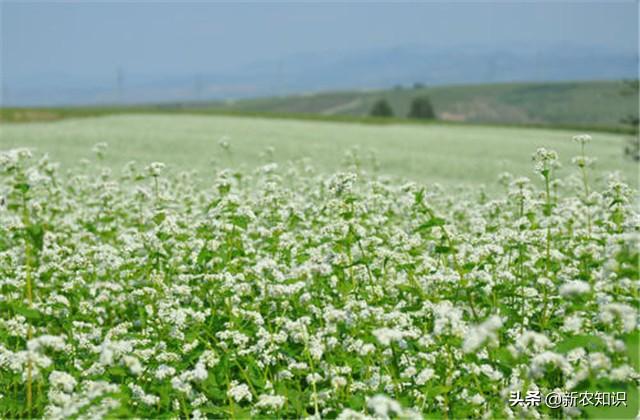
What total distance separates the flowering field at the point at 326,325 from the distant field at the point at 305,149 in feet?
47.8

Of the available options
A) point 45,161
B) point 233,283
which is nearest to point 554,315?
point 233,283

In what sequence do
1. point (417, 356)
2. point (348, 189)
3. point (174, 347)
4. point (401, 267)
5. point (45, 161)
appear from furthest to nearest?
point (45, 161) → point (348, 189) → point (401, 267) → point (174, 347) → point (417, 356)

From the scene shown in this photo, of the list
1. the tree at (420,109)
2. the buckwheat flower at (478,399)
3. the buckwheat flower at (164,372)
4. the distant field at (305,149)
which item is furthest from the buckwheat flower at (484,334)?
the tree at (420,109)

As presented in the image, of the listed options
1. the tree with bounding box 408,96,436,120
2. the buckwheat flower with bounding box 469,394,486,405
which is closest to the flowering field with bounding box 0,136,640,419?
the buckwheat flower with bounding box 469,394,486,405

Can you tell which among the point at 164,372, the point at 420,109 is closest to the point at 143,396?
the point at 164,372

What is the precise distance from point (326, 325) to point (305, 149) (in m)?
29.3

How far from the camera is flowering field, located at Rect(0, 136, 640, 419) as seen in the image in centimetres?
513

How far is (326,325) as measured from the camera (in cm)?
633

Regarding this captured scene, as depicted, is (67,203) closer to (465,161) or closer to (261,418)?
(261,418)

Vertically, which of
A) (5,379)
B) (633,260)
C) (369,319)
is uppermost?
(633,260)

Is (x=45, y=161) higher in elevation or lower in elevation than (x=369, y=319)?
higher

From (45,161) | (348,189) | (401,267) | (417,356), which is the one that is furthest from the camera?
(45,161)

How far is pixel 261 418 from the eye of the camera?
5.55m

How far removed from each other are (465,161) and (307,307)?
27.6 meters
